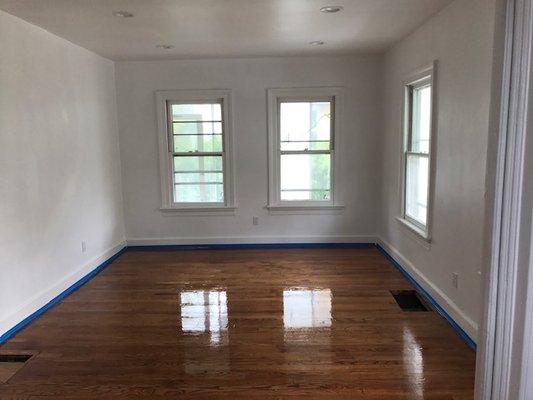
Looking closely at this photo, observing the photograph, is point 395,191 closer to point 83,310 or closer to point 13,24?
point 83,310

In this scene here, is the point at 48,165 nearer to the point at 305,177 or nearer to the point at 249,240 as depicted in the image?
the point at 249,240

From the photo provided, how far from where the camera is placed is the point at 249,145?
5.51 metres

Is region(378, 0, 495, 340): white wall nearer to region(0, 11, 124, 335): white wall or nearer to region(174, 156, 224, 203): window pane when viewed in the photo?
region(174, 156, 224, 203): window pane

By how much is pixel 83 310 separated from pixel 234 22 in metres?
2.82

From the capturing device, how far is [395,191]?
4844 millimetres

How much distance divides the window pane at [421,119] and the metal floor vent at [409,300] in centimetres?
134

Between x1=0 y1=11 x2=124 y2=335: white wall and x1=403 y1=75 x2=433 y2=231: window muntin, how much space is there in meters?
3.42

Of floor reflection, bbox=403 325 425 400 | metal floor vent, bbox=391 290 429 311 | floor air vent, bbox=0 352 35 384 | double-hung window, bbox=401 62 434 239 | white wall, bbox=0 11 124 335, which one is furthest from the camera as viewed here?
double-hung window, bbox=401 62 434 239

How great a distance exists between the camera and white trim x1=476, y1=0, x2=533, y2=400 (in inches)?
49.6

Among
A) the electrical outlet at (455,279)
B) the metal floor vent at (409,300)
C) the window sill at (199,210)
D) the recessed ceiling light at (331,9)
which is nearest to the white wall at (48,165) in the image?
the window sill at (199,210)

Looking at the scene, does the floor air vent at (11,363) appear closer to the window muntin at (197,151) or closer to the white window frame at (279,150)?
the window muntin at (197,151)

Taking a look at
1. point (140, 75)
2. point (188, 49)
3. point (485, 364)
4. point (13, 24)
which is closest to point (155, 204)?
point (140, 75)

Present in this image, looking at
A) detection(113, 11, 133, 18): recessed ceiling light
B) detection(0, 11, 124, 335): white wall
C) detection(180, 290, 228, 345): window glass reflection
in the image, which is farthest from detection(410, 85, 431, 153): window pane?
detection(0, 11, 124, 335): white wall

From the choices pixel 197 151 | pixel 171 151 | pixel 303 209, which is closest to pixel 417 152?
pixel 303 209
